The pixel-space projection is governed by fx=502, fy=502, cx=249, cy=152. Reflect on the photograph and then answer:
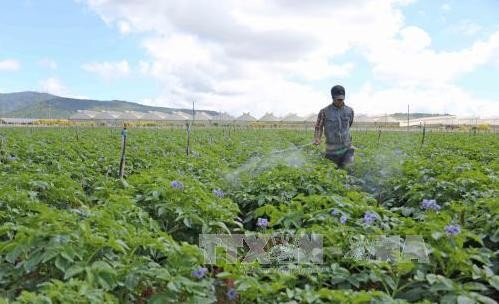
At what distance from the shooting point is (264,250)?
3.92 metres

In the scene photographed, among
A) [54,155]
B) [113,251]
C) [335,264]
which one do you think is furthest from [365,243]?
[54,155]

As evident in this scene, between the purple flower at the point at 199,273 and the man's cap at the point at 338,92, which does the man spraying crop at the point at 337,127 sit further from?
the purple flower at the point at 199,273

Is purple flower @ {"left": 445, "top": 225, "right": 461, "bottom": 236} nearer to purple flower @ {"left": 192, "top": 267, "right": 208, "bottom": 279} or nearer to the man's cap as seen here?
purple flower @ {"left": 192, "top": 267, "right": 208, "bottom": 279}

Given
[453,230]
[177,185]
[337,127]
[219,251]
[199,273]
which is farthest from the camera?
[337,127]

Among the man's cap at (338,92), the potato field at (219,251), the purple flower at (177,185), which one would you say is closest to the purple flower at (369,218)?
the potato field at (219,251)

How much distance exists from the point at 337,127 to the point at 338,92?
612mm

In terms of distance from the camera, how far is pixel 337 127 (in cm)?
830

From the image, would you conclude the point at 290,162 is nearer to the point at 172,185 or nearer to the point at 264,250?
the point at 172,185

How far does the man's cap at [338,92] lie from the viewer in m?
8.02

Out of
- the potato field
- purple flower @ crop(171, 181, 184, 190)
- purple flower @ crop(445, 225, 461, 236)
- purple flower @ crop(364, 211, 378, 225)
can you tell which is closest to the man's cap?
the potato field

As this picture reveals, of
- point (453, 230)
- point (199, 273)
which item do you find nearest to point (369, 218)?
point (453, 230)

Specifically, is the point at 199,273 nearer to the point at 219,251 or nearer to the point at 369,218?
the point at 219,251

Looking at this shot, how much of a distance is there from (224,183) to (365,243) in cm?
380

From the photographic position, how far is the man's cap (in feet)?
26.3
